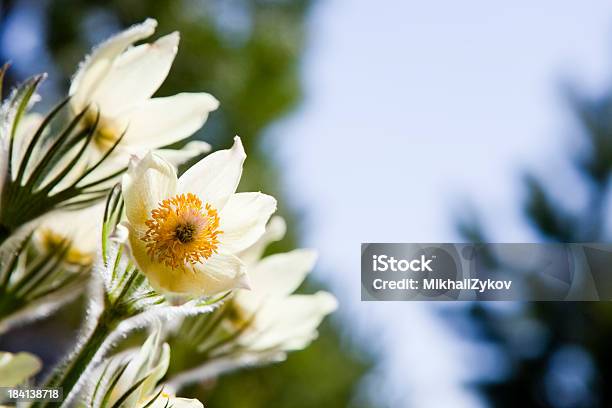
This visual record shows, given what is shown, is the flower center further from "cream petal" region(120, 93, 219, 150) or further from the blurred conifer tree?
the blurred conifer tree

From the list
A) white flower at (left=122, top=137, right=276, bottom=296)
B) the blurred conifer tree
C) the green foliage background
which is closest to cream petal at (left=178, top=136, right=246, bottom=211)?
white flower at (left=122, top=137, right=276, bottom=296)

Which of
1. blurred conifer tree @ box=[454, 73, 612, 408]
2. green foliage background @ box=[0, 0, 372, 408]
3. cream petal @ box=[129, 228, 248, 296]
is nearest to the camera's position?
cream petal @ box=[129, 228, 248, 296]

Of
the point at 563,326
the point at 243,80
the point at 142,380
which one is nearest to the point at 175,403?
the point at 142,380

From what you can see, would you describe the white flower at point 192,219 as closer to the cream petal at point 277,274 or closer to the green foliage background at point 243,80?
the cream petal at point 277,274

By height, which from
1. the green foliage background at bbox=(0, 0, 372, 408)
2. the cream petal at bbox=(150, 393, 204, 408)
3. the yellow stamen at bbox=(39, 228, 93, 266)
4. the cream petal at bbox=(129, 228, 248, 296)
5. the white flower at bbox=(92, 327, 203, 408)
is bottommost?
the cream petal at bbox=(150, 393, 204, 408)

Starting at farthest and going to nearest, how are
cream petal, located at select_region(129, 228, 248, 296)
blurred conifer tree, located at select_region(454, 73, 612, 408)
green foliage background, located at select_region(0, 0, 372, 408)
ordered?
blurred conifer tree, located at select_region(454, 73, 612, 408) < green foliage background, located at select_region(0, 0, 372, 408) < cream petal, located at select_region(129, 228, 248, 296)

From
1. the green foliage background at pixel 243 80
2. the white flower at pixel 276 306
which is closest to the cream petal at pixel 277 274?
the white flower at pixel 276 306

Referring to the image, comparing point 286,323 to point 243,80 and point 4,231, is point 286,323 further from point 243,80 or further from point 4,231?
point 243,80
